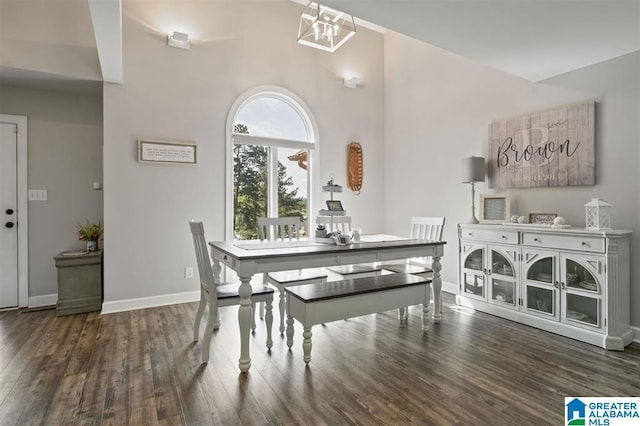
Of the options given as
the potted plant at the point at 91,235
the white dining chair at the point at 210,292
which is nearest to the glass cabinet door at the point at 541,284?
the white dining chair at the point at 210,292

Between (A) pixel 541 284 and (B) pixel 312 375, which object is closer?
(B) pixel 312 375

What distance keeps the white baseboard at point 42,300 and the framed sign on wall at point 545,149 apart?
5.02 metres

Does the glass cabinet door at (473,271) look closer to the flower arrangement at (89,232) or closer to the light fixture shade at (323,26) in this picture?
the light fixture shade at (323,26)

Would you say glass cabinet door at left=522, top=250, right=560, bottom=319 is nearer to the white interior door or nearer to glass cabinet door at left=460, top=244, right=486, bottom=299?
glass cabinet door at left=460, top=244, right=486, bottom=299

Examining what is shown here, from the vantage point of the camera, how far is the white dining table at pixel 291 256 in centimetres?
235

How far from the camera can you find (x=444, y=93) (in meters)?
4.43

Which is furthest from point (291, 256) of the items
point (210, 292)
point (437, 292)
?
point (437, 292)

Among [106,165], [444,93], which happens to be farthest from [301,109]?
[106,165]

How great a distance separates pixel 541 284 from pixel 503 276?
0.35 m

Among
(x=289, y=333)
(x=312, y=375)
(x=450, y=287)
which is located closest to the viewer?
(x=312, y=375)

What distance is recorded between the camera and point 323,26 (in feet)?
11.6

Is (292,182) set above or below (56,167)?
below

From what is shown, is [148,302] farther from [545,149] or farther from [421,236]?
[545,149]

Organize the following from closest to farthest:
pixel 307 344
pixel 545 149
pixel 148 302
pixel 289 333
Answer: pixel 307 344
pixel 289 333
pixel 545 149
pixel 148 302
